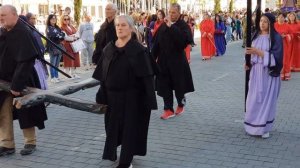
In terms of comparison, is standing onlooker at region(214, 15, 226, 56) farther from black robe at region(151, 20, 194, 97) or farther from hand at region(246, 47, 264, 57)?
hand at region(246, 47, 264, 57)

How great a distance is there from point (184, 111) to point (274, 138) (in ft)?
7.23

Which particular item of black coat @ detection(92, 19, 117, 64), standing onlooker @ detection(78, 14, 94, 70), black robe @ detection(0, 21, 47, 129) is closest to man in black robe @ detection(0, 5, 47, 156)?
black robe @ detection(0, 21, 47, 129)

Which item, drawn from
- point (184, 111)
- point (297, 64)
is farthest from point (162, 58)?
point (297, 64)

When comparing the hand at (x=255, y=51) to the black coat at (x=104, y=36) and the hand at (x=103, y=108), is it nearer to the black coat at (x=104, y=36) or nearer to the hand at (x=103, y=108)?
the hand at (x=103, y=108)

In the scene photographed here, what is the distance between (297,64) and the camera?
1311 cm

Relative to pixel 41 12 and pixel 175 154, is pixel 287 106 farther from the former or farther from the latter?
pixel 41 12

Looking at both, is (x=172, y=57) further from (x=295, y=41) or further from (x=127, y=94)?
(x=295, y=41)

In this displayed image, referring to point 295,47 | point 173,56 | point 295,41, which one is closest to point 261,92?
point 173,56

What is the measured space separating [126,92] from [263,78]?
90.0 inches

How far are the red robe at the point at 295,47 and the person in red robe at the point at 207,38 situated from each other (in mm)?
4467

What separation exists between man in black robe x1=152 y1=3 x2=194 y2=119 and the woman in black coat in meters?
2.45

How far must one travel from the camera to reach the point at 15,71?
5211 mm

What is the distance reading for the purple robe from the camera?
6.07 m

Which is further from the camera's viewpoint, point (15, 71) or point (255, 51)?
point (255, 51)
